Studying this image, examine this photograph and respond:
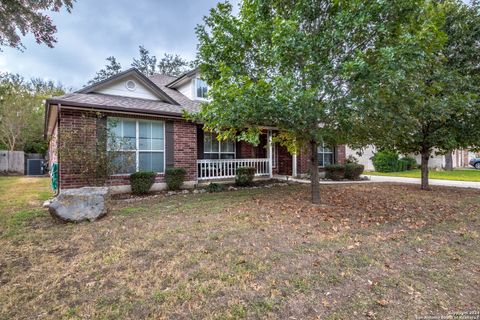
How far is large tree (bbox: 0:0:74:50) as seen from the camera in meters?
5.46

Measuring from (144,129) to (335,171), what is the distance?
9.98 metres

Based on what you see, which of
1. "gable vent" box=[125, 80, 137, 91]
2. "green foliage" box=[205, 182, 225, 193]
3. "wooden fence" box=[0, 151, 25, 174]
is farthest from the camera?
"wooden fence" box=[0, 151, 25, 174]

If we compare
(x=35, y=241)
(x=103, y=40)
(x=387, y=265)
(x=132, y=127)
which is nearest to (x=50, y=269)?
(x=35, y=241)

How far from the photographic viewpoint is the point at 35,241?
174 inches

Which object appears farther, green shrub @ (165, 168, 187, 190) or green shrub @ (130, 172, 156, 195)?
green shrub @ (165, 168, 187, 190)

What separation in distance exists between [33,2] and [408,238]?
8.98m

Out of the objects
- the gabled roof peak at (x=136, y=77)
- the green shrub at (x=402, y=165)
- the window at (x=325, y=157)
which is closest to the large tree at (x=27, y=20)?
the gabled roof peak at (x=136, y=77)

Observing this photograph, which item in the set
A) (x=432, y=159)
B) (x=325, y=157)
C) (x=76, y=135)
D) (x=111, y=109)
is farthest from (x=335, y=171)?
(x=432, y=159)

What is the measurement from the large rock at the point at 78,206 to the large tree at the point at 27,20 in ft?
12.1

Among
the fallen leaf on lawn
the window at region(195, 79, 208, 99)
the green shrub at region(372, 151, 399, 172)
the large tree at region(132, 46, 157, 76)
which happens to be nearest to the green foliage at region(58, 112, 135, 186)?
the window at region(195, 79, 208, 99)

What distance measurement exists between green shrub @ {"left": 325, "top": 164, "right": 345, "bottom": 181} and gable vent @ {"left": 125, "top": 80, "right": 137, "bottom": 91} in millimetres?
10364

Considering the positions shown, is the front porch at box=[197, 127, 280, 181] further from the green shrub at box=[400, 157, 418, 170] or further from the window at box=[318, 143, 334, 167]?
the green shrub at box=[400, 157, 418, 170]

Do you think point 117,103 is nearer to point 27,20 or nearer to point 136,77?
point 136,77

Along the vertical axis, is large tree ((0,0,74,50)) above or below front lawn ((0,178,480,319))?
above
